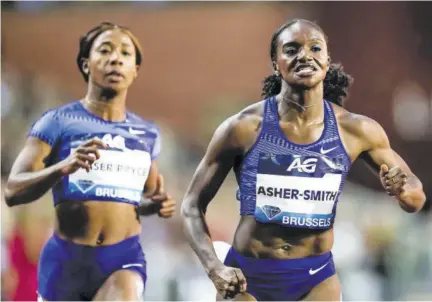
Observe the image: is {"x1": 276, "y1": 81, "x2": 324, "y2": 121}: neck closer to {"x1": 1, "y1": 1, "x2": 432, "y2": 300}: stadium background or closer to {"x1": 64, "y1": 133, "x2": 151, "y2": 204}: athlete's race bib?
{"x1": 64, "y1": 133, "x2": 151, "y2": 204}: athlete's race bib

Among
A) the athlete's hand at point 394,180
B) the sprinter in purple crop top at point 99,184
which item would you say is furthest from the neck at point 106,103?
the athlete's hand at point 394,180

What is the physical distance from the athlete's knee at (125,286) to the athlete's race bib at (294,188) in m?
0.67

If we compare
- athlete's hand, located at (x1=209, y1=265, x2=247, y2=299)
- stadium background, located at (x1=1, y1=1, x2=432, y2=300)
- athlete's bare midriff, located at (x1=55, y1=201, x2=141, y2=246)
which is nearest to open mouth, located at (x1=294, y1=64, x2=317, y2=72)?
athlete's hand, located at (x1=209, y1=265, x2=247, y2=299)

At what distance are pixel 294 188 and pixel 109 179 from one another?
31.0 inches

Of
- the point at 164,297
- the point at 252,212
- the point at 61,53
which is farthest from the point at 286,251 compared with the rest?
the point at 61,53

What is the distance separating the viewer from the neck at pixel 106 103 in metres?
3.17

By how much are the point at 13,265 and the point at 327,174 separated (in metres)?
2.40

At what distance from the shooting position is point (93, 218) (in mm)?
3080

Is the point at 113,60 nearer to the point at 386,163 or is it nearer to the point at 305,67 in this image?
the point at 305,67

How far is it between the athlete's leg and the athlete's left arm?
1005mm

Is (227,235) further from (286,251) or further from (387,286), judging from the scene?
(286,251)

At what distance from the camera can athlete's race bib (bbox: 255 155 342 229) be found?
266 centimetres

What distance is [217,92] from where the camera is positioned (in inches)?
212

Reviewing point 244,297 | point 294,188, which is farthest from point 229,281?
point 294,188
